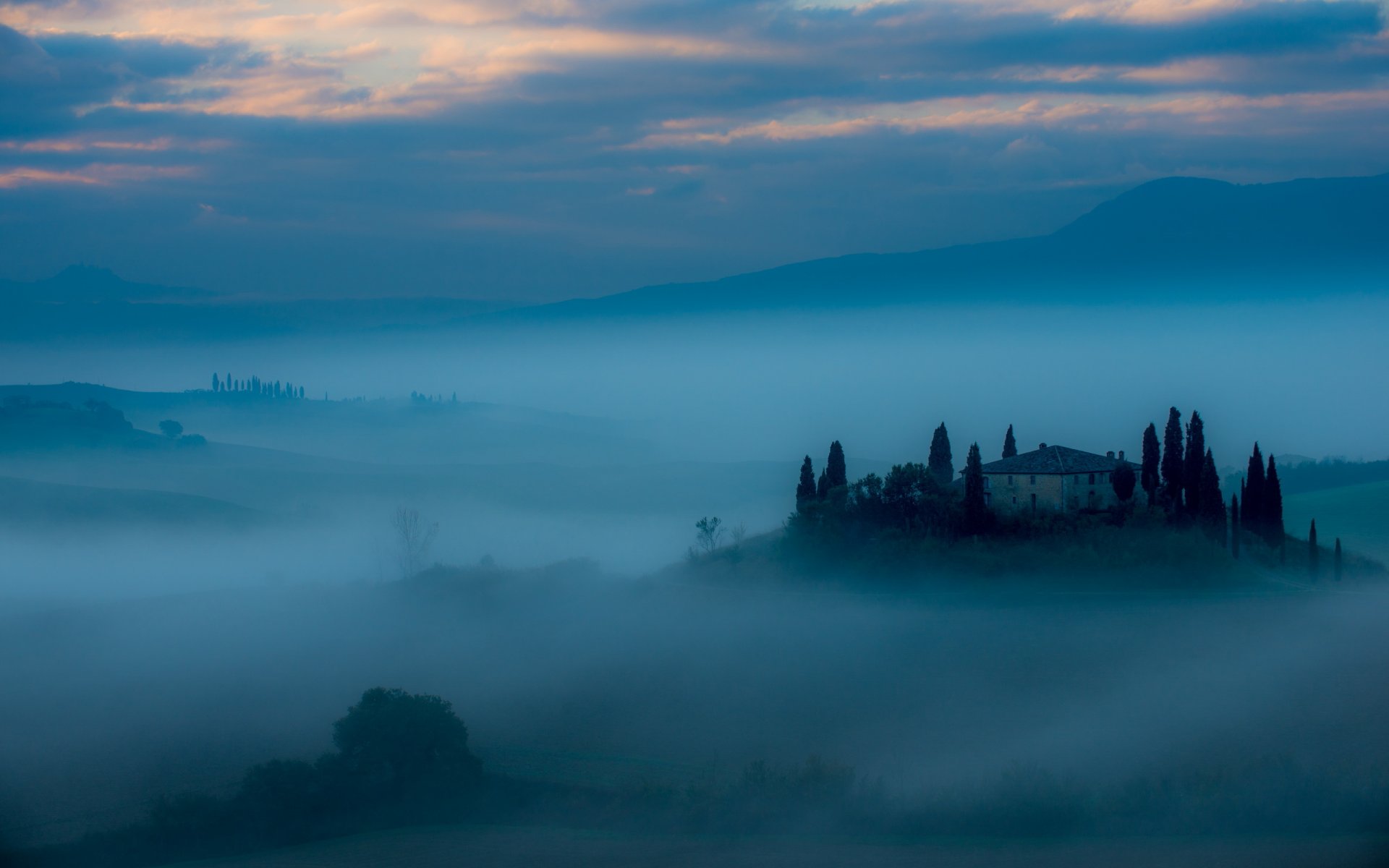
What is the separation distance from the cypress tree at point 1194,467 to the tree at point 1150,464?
49.8 inches

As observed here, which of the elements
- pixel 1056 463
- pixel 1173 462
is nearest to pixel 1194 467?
pixel 1173 462

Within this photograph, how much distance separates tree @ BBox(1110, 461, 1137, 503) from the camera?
56219mm

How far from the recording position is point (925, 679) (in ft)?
148

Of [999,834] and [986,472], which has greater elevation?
[986,472]

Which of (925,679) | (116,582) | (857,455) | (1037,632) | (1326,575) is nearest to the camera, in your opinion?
(925,679)

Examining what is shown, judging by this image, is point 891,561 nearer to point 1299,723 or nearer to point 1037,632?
point 1037,632

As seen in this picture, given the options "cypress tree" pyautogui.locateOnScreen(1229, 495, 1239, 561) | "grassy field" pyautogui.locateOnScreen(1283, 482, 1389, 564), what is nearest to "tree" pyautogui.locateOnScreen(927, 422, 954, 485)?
"cypress tree" pyautogui.locateOnScreen(1229, 495, 1239, 561)

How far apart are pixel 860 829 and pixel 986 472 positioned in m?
29.0

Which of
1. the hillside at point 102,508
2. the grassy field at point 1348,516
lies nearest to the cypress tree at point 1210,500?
the grassy field at point 1348,516

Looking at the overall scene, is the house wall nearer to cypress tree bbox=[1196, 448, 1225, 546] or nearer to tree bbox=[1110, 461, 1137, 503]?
tree bbox=[1110, 461, 1137, 503]

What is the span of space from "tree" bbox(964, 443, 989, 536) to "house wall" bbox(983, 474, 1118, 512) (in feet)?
5.45

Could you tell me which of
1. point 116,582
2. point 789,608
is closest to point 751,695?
point 789,608

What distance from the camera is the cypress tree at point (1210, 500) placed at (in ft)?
182

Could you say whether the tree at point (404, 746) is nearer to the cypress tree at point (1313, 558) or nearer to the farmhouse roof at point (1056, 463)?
the farmhouse roof at point (1056, 463)
